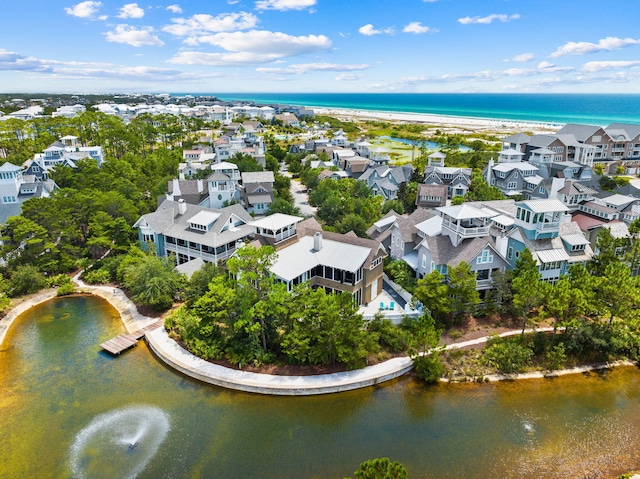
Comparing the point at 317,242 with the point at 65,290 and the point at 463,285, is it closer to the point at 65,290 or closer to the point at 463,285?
the point at 463,285

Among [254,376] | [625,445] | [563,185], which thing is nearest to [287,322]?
[254,376]

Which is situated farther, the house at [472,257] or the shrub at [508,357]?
the house at [472,257]

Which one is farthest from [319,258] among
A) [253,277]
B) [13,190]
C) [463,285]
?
[13,190]

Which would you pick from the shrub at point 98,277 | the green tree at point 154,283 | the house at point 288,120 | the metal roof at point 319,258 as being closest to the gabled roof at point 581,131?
the metal roof at point 319,258

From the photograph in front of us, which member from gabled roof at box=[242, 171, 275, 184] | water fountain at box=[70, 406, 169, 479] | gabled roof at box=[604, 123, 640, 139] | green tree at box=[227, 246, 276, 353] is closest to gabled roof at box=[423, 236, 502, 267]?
green tree at box=[227, 246, 276, 353]

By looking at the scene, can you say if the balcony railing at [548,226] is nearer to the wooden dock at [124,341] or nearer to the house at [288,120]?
the wooden dock at [124,341]

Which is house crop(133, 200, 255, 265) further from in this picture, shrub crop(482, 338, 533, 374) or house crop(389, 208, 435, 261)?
shrub crop(482, 338, 533, 374)

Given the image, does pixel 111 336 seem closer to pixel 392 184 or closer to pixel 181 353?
pixel 181 353
